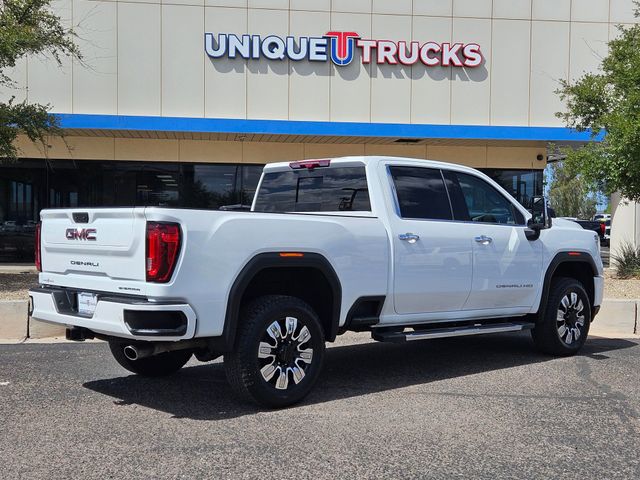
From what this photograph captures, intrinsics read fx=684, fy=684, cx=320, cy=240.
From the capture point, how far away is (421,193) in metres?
6.64

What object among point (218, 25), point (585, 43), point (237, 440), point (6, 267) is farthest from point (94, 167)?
point (237, 440)

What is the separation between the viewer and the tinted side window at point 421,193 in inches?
255

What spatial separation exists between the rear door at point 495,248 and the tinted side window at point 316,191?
1.03 metres

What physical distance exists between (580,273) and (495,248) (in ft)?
6.05

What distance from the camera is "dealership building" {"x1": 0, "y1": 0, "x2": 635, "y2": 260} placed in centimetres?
1712

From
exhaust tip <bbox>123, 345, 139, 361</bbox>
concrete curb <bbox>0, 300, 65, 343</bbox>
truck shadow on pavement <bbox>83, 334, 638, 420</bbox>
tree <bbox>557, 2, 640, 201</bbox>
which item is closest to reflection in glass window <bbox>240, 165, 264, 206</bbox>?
tree <bbox>557, 2, 640, 201</bbox>

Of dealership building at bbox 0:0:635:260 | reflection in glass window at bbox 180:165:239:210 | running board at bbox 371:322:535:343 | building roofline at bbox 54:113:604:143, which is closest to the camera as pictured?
running board at bbox 371:322:535:343

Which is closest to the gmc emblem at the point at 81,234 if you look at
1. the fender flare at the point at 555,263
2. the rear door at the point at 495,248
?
the rear door at the point at 495,248

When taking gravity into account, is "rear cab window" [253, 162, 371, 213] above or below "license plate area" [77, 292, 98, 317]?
above

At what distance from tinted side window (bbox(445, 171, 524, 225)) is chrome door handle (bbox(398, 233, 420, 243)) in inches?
30.6

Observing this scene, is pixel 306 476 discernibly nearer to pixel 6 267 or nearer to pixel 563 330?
pixel 563 330

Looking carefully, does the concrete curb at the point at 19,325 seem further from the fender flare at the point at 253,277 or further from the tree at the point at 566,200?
the tree at the point at 566,200

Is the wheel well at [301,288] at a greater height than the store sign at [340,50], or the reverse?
the store sign at [340,50]

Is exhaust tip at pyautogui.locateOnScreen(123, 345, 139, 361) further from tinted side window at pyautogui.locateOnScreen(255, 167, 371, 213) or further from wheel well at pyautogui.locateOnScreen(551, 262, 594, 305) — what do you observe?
wheel well at pyautogui.locateOnScreen(551, 262, 594, 305)
